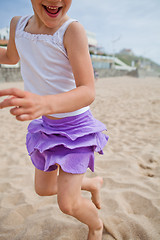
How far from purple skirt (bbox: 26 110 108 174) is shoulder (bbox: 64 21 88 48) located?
17.1 inches

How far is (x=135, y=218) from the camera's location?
1.72 metres

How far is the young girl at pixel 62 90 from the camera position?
3.59 ft

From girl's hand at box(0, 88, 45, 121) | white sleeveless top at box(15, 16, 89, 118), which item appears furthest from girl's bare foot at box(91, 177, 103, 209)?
girl's hand at box(0, 88, 45, 121)

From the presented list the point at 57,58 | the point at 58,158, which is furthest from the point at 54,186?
the point at 57,58

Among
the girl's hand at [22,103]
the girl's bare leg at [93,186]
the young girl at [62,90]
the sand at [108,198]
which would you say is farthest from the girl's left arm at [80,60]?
the sand at [108,198]

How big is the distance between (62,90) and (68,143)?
0.31 meters

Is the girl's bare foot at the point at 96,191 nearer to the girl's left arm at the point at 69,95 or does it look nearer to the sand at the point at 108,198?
the sand at the point at 108,198

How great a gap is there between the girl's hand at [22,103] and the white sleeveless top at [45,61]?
447mm

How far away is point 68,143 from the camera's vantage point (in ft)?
4.09

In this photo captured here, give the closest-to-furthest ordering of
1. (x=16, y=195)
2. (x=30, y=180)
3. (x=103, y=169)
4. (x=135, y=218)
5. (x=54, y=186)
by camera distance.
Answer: (x=54, y=186), (x=135, y=218), (x=16, y=195), (x=30, y=180), (x=103, y=169)

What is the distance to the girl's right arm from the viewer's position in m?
1.40

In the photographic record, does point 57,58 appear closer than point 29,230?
Yes

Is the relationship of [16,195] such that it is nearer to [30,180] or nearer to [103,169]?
[30,180]

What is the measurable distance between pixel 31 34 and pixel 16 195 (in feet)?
4.86
